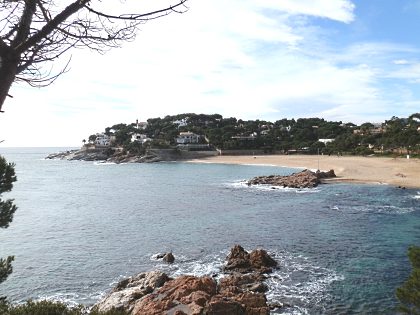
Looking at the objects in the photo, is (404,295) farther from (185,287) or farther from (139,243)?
(139,243)

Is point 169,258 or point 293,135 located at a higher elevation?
point 293,135

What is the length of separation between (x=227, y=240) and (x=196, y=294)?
14.8 m

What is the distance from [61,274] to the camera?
24875 mm

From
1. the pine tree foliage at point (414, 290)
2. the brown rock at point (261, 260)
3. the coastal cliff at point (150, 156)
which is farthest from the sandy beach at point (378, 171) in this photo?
the pine tree foliage at point (414, 290)

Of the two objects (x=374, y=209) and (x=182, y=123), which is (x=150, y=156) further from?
(x=374, y=209)

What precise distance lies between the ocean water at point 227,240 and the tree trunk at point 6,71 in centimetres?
1700

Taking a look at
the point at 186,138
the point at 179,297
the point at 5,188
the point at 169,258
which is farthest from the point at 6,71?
the point at 186,138

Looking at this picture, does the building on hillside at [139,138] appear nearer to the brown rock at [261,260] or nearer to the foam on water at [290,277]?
the foam on water at [290,277]

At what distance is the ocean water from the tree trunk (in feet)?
55.8

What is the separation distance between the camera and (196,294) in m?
16.9

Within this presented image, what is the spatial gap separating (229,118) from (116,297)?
7080 inches

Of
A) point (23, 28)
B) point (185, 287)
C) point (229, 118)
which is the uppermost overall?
point (229, 118)

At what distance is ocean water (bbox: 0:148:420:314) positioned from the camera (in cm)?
2142

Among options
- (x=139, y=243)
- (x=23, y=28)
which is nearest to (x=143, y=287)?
(x=139, y=243)
